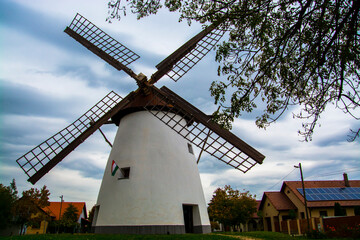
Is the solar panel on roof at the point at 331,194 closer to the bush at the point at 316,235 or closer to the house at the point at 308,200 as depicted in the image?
the house at the point at 308,200

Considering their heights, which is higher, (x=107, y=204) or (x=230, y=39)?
(x=230, y=39)

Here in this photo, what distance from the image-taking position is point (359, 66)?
20.2 feet

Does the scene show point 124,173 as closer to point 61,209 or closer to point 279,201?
point 279,201

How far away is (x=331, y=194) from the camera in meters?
28.1

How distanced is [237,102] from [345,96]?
2.55 meters

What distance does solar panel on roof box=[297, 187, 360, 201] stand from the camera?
2725 centimetres

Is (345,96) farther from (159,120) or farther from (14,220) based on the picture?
(14,220)

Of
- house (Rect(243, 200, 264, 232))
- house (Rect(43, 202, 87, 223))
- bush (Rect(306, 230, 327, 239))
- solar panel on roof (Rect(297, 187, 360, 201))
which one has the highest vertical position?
solar panel on roof (Rect(297, 187, 360, 201))

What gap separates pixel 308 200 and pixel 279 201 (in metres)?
3.94

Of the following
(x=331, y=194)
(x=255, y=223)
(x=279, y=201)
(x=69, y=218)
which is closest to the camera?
(x=331, y=194)

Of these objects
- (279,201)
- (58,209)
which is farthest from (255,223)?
(58,209)

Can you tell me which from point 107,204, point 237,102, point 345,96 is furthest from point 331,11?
point 107,204

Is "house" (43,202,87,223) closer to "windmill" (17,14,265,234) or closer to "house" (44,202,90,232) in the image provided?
"house" (44,202,90,232)

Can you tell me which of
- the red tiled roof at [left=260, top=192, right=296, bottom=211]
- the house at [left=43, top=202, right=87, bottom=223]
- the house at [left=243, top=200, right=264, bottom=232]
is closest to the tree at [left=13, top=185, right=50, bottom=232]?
the house at [left=43, top=202, right=87, bottom=223]
